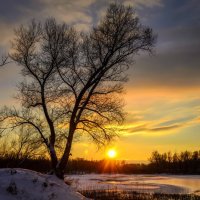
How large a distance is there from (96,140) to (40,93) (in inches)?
178

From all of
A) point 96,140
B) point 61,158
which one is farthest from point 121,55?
point 61,158

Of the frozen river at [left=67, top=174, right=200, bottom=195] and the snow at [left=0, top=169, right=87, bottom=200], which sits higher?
the frozen river at [left=67, top=174, right=200, bottom=195]

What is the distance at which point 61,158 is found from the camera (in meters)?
20.1

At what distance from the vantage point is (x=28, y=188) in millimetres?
13477

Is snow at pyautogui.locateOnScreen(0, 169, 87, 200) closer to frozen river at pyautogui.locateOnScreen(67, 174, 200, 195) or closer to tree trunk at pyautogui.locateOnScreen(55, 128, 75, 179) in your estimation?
tree trunk at pyautogui.locateOnScreen(55, 128, 75, 179)

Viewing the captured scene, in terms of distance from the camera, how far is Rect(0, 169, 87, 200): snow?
12844mm

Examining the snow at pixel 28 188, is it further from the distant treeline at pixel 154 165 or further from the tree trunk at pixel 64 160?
the distant treeline at pixel 154 165

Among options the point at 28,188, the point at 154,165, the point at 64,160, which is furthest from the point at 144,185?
the point at 154,165

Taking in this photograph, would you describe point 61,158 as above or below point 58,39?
below

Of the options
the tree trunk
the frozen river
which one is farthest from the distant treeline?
the tree trunk

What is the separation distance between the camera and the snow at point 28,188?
42.1ft

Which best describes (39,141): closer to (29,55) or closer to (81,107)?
(81,107)

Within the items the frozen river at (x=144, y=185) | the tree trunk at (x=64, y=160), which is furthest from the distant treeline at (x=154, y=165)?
the tree trunk at (x=64, y=160)

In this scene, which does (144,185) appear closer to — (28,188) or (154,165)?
(28,188)
